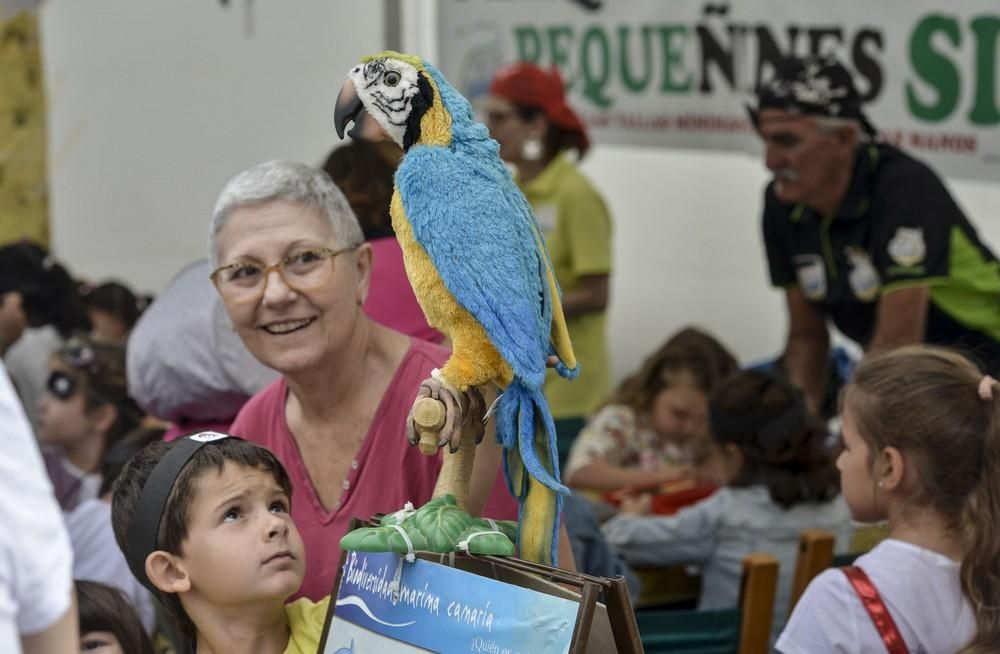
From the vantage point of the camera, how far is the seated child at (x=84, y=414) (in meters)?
3.92

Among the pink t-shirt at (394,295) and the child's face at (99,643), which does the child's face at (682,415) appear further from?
the child's face at (99,643)

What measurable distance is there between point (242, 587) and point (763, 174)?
10.2ft

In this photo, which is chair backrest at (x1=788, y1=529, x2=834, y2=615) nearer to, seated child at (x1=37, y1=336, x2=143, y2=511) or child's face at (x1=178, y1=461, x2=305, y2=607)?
child's face at (x1=178, y1=461, x2=305, y2=607)

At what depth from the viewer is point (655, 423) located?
13.5 feet

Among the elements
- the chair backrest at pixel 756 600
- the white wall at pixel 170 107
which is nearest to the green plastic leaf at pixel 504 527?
the chair backrest at pixel 756 600

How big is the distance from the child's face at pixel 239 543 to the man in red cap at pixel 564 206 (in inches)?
99.9

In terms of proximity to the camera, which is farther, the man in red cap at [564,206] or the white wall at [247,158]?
the white wall at [247,158]

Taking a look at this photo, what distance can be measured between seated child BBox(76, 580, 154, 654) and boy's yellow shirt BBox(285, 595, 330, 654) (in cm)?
45

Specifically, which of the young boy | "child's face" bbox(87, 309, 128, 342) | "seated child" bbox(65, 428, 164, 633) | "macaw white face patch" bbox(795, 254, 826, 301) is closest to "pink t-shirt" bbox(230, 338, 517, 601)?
the young boy

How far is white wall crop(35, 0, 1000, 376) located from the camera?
15.3 ft

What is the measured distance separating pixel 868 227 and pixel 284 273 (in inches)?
74.9

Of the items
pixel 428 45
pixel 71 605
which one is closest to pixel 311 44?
pixel 428 45

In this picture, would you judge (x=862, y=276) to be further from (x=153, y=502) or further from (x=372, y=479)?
(x=153, y=502)

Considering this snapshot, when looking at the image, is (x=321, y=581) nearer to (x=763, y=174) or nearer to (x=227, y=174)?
(x=763, y=174)
